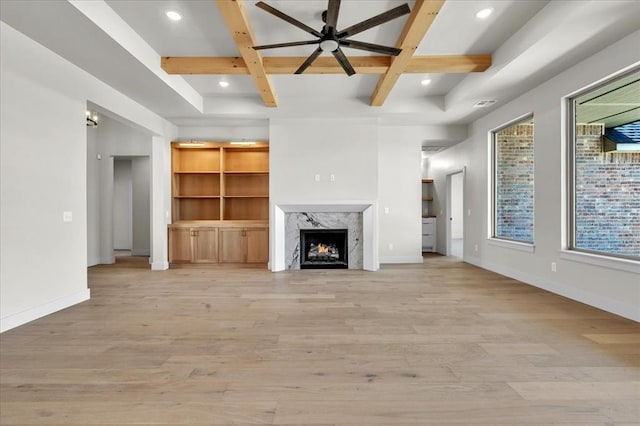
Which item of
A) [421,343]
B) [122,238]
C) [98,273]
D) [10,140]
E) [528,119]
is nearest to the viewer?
[421,343]

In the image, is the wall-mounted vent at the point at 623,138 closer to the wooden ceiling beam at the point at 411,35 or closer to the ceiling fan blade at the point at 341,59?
the wooden ceiling beam at the point at 411,35

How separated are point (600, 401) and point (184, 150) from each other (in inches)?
283

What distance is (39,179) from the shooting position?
3.29m

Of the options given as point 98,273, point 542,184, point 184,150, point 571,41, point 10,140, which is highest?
point 571,41

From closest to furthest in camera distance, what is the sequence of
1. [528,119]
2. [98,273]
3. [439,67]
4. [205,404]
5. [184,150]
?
[205,404], [439,67], [528,119], [98,273], [184,150]

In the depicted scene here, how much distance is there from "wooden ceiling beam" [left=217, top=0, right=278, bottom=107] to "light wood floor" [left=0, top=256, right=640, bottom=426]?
9.66ft

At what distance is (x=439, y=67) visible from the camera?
4.14 metres

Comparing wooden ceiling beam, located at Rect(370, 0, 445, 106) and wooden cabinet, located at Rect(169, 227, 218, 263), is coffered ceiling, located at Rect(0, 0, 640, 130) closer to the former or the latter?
wooden ceiling beam, located at Rect(370, 0, 445, 106)

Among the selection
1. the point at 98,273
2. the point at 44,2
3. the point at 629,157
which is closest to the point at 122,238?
the point at 98,273

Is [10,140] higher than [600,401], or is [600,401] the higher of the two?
[10,140]

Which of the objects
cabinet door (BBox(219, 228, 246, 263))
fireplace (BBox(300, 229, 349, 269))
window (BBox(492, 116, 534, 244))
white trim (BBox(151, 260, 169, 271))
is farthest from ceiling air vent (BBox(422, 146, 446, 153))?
white trim (BBox(151, 260, 169, 271))

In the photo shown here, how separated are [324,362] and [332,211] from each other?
3880mm

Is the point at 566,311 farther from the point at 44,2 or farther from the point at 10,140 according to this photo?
the point at 10,140

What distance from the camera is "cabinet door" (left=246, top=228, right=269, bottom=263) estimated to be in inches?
249
